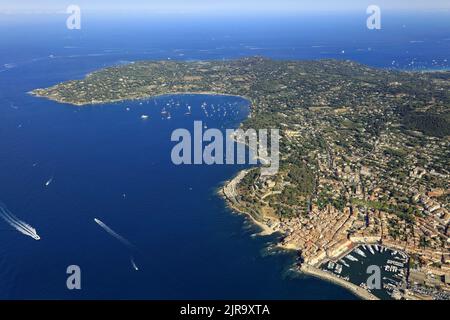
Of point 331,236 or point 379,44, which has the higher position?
point 379,44

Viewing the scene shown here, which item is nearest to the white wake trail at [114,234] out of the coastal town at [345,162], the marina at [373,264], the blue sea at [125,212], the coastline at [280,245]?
the blue sea at [125,212]

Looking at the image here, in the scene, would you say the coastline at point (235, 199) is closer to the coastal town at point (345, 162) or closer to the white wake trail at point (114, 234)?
the coastal town at point (345, 162)

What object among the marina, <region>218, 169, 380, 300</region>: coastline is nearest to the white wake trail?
<region>218, 169, 380, 300</region>: coastline

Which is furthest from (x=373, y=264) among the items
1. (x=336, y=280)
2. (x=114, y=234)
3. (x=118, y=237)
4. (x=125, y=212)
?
(x=125, y=212)

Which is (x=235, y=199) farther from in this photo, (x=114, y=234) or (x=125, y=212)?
(x=114, y=234)

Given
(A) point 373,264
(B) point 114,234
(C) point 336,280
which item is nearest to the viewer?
(C) point 336,280

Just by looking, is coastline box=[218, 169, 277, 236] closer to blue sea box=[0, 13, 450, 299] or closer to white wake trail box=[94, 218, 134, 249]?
blue sea box=[0, 13, 450, 299]

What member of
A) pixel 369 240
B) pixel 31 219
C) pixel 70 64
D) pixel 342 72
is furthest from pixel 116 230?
pixel 70 64
